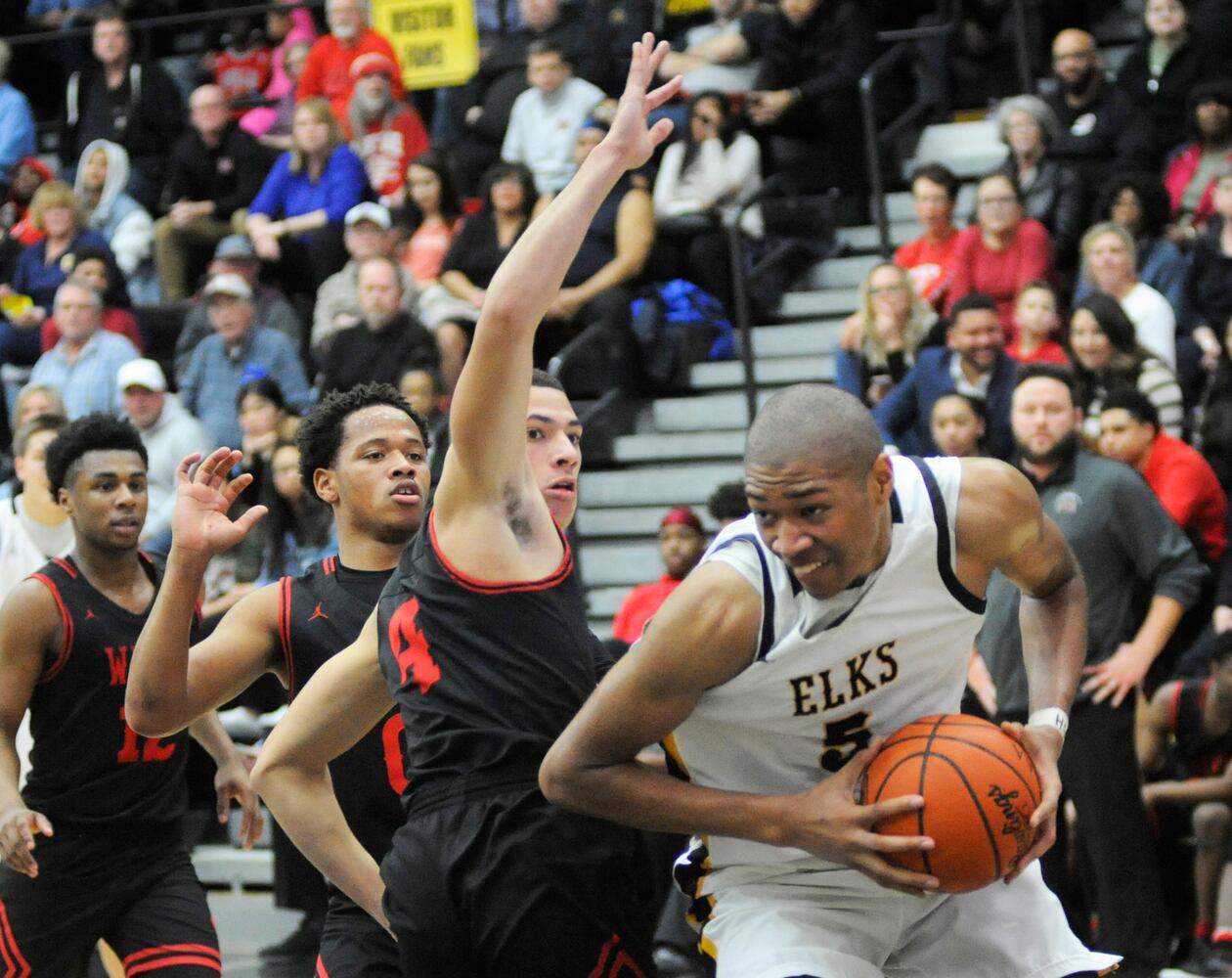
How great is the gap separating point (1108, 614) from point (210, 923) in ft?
10.9

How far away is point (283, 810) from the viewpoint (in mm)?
4195

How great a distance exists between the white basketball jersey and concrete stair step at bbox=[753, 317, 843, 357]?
6.14 metres

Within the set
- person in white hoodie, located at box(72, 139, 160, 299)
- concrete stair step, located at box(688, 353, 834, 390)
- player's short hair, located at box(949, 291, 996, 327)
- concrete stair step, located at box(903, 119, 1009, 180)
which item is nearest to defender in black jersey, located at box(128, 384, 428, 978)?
player's short hair, located at box(949, 291, 996, 327)

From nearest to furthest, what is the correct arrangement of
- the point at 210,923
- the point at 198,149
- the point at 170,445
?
the point at 210,923 < the point at 170,445 < the point at 198,149

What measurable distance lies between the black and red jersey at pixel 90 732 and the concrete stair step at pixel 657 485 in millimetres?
4343

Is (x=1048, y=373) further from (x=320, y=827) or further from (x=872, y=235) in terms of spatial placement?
(x=872, y=235)

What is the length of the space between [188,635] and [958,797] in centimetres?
169

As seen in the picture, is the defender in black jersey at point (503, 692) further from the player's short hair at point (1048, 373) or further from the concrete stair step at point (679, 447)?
the concrete stair step at point (679, 447)

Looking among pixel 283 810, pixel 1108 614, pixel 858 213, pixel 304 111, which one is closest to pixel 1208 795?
pixel 1108 614

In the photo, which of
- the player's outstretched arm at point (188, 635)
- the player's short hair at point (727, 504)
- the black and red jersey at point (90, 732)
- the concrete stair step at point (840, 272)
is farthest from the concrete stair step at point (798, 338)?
the player's outstretched arm at point (188, 635)

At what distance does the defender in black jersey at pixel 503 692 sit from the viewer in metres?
3.60

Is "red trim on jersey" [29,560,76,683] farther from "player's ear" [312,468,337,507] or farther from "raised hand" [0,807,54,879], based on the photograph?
"player's ear" [312,468,337,507]

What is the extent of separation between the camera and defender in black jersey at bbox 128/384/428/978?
418cm

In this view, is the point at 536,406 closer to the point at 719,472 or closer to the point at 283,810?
the point at 283,810
